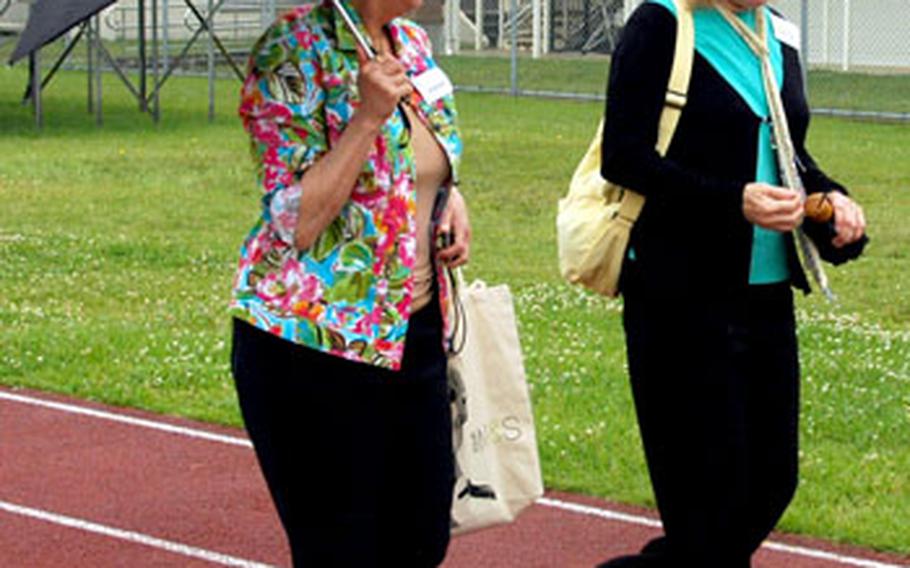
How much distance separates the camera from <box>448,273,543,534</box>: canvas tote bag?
186 inches

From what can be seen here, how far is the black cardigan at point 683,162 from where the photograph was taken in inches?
180

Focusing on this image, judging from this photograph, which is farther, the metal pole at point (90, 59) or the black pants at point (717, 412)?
the metal pole at point (90, 59)

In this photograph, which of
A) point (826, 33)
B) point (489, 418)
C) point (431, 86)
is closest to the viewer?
point (431, 86)

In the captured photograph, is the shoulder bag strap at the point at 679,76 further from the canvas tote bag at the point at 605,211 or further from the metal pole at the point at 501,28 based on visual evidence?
the metal pole at the point at 501,28

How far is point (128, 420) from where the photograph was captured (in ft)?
28.4

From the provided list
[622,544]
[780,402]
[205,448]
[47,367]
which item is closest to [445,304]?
[780,402]

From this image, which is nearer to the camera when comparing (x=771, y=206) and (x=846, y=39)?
(x=771, y=206)

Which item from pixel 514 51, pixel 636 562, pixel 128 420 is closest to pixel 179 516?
pixel 128 420

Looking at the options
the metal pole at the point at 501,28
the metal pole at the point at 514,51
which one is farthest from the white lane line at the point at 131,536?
the metal pole at the point at 501,28

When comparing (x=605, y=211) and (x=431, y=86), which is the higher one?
(x=431, y=86)

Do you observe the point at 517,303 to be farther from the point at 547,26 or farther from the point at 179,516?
the point at 547,26

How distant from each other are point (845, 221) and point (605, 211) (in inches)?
22.7

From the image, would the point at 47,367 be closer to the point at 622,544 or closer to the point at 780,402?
the point at 622,544

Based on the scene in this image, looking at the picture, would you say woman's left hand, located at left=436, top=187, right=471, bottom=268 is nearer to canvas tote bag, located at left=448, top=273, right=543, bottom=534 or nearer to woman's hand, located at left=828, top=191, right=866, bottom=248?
canvas tote bag, located at left=448, top=273, right=543, bottom=534
